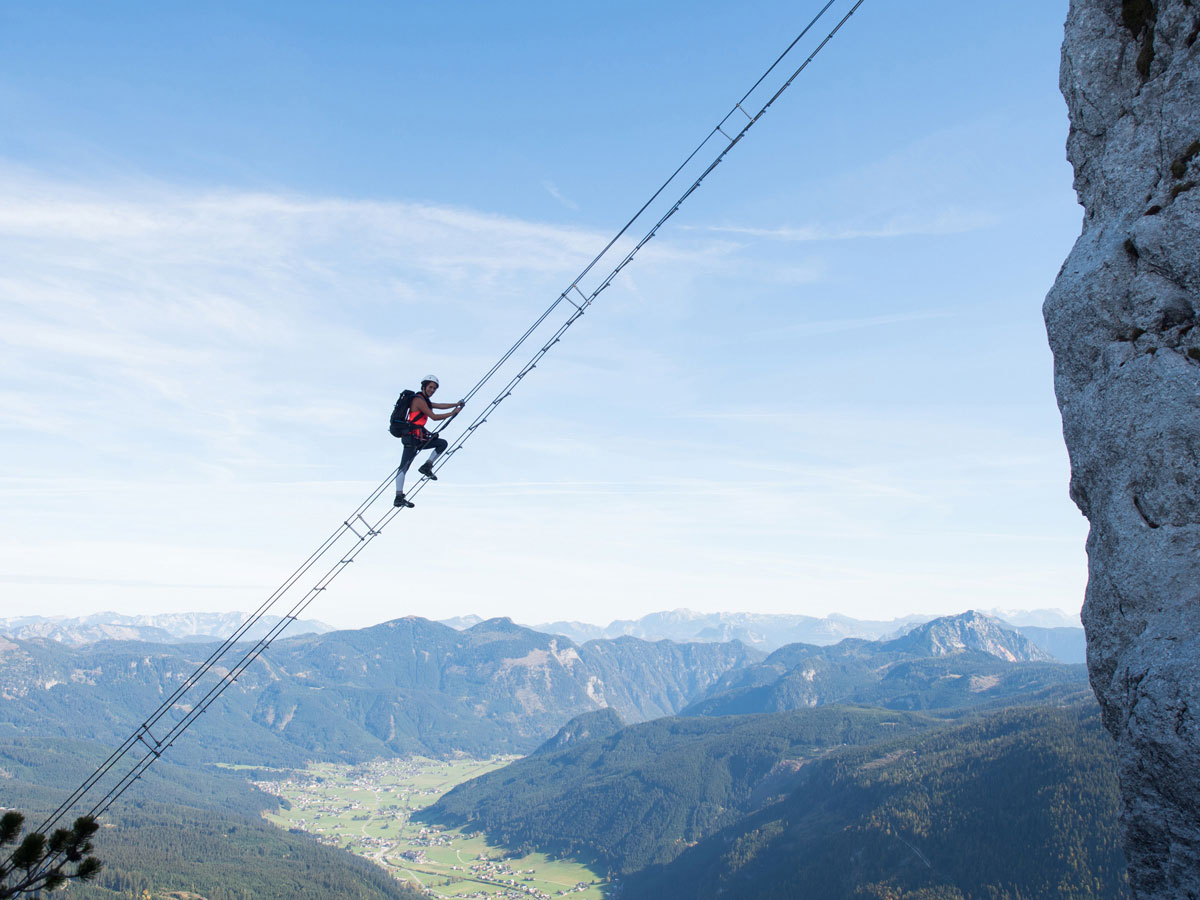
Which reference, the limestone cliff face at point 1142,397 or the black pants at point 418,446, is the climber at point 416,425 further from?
the limestone cliff face at point 1142,397

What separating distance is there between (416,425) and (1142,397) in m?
17.8

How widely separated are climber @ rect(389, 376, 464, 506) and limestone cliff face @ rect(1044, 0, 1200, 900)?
1612 centimetres

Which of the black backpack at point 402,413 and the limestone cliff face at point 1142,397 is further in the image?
the black backpack at point 402,413

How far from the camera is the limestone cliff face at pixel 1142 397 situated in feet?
42.0

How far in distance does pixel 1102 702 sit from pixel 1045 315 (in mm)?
8294

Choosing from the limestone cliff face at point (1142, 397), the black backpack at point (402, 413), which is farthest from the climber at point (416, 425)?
the limestone cliff face at point (1142, 397)

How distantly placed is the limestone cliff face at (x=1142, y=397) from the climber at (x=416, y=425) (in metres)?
16.1

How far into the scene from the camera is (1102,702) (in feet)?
48.4

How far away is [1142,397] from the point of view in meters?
14.2

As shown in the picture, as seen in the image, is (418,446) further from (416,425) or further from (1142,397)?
(1142,397)

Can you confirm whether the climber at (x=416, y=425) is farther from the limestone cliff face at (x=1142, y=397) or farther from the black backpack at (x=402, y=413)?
the limestone cliff face at (x=1142, y=397)

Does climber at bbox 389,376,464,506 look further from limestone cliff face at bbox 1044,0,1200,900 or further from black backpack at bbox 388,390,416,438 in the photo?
limestone cliff face at bbox 1044,0,1200,900

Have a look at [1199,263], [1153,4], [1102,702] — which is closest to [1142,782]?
[1102,702]

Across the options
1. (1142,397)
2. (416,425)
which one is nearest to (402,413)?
(416,425)
